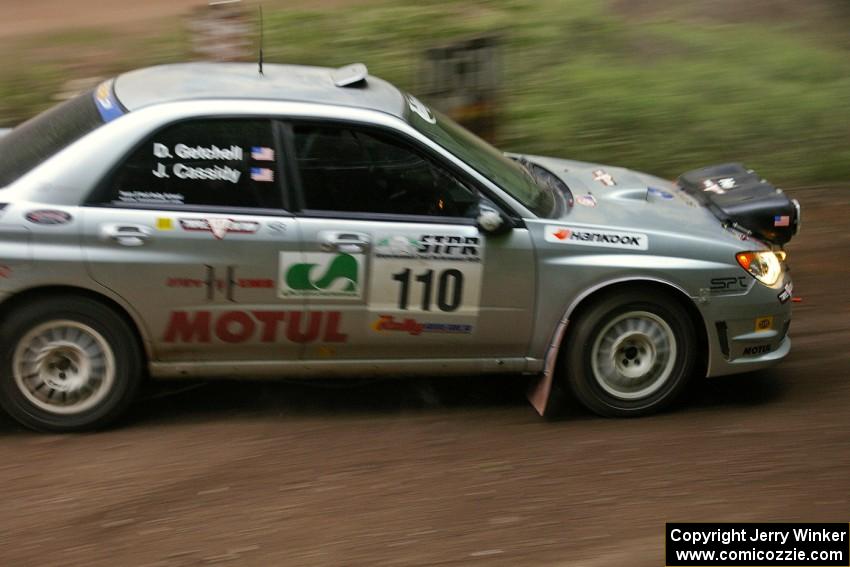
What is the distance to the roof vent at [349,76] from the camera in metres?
5.73

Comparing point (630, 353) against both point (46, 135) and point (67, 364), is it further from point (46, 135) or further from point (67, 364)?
point (46, 135)

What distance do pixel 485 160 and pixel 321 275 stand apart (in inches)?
44.3

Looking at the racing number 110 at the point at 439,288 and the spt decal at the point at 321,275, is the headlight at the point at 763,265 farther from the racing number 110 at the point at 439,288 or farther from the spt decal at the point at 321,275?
the spt decal at the point at 321,275

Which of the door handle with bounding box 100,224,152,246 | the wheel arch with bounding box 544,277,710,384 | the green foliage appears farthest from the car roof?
the green foliage

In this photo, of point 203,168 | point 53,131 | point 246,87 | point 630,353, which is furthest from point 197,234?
point 630,353

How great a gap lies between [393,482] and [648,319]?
63.3 inches

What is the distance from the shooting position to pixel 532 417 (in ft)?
18.9

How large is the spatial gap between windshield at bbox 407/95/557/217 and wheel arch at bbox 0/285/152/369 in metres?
1.68

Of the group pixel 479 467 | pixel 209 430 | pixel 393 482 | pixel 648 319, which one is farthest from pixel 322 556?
pixel 648 319

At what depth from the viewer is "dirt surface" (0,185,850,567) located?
4.47 meters

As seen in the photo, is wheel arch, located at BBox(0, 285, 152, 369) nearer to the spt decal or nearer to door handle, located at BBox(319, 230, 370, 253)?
the spt decal

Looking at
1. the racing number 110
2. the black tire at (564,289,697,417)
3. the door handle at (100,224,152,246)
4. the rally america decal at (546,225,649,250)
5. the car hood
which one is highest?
the car hood

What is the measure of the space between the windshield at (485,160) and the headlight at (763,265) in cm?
101

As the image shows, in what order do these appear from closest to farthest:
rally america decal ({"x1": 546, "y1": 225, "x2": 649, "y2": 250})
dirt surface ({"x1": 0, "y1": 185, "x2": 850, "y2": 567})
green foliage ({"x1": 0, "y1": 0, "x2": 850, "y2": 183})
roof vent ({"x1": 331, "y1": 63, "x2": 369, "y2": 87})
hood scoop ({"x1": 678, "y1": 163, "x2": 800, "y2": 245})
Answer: dirt surface ({"x1": 0, "y1": 185, "x2": 850, "y2": 567}) → rally america decal ({"x1": 546, "y1": 225, "x2": 649, "y2": 250}) → roof vent ({"x1": 331, "y1": 63, "x2": 369, "y2": 87}) → hood scoop ({"x1": 678, "y1": 163, "x2": 800, "y2": 245}) → green foliage ({"x1": 0, "y1": 0, "x2": 850, "y2": 183})
